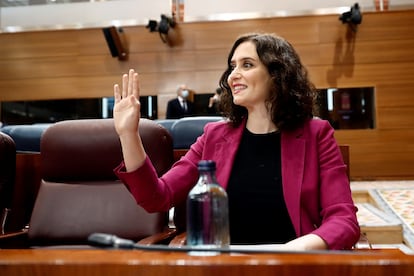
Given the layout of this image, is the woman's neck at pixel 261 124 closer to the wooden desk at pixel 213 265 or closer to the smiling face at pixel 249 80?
the smiling face at pixel 249 80

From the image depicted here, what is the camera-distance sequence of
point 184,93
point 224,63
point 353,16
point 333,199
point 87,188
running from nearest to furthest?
point 333,199 → point 87,188 → point 353,16 → point 184,93 → point 224,63

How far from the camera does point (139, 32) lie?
206 inches

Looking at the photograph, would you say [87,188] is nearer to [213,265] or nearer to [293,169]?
[293,169]

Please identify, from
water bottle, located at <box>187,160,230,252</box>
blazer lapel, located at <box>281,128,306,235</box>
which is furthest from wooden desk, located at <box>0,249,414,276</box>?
blazer lapel, located at <box>281,128,306,235</box>

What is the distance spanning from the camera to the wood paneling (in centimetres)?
479

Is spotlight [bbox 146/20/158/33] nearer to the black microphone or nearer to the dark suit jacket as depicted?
the dark suit jacket

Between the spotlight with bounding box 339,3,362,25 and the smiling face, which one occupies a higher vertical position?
the spotlight with bounding box 339,3,362,25

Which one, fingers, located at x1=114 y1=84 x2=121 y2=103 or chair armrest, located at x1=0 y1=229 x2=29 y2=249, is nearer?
fingers, located at x1=114 y1=84 x2=121 y2=103

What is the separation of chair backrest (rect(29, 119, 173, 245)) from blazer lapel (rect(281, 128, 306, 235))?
1.42 ft

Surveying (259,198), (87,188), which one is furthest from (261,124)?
(87,188)

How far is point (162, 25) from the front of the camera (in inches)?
193

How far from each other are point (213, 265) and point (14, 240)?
3.41ft

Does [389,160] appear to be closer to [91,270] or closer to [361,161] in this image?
[361,161]

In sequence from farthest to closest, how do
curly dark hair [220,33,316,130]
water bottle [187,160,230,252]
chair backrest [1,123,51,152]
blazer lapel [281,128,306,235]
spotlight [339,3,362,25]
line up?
spotlight [339,3,362,25] → chair backrest [1,123,51,152] → curly dark hair [220,33,316,130] → blazer lapel [281,128,306,235] → water bottle [187,160,230,252]
